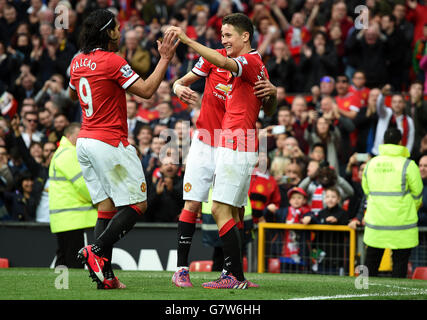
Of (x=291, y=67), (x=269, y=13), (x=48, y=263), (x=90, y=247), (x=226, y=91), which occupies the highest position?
(x=269, y=13)

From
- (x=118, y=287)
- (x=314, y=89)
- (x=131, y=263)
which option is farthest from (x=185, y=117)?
(x=118, y=287)

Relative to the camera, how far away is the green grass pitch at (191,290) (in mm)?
6449

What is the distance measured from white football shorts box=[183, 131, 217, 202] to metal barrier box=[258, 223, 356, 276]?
401 cm

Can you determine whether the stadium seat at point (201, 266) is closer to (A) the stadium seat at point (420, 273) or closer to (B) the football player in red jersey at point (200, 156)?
(A) the stadium seat at point (420, 273)

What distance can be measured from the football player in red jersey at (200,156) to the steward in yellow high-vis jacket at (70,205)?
10.8 ft

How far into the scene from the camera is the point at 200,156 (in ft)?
25.2

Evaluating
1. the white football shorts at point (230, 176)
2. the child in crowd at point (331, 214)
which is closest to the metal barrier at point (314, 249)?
the child in crowd at point (331, 214)

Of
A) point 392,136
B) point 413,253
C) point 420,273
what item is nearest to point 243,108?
point 392,136

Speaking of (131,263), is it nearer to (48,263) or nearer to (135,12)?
(48,263)

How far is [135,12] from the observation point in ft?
63.9

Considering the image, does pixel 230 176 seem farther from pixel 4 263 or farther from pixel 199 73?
pixel 4 263

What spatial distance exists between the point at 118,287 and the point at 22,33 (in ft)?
41.9

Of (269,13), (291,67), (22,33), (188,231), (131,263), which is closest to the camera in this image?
(188,231)

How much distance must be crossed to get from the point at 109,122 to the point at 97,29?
0.82 meters
